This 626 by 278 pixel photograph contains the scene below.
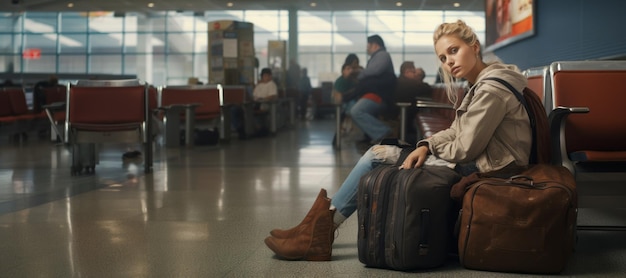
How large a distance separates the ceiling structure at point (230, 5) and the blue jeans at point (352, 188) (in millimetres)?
24171

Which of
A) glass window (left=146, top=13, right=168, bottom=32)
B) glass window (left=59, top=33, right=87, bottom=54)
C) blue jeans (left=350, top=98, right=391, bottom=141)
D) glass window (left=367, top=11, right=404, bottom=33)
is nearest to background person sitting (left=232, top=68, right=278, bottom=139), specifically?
blue jeans (left=350, top=98, right=391, bottom=141)

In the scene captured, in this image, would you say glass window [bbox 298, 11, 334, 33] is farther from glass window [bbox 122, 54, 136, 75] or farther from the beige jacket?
the beige jacket

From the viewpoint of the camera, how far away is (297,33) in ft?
99.2

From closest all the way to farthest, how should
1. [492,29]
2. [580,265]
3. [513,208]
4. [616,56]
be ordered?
[513,208]
[580,265]
[616,56]
[492,29]

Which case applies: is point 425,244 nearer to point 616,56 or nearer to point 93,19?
point 616,56

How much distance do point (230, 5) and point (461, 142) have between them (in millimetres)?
26756

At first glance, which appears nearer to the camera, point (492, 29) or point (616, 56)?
point (616, 56)

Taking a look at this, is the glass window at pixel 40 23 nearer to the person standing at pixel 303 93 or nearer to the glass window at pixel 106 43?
the glass window at pixel 106 43

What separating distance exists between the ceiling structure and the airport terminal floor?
1882 cm

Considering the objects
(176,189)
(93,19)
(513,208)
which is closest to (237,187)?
(176,189)

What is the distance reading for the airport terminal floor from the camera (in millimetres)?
3865

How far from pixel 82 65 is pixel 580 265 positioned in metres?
33.5


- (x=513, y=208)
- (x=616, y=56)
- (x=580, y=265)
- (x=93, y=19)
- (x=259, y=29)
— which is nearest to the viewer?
(x=513, y=208)

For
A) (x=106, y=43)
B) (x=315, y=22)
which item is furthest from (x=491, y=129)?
(x=106, y=43)
